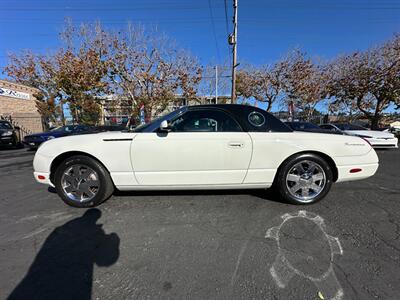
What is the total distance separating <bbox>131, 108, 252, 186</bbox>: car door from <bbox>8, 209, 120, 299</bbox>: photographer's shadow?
0.94m

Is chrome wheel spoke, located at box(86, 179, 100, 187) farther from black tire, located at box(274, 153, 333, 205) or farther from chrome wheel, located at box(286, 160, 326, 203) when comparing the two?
chrome wheel, located at box(286, 160, 326, 203)

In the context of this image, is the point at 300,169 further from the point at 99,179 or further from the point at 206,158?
the point at 99,179

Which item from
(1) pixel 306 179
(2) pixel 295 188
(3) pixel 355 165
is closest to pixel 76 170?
(2) pixel 295 188

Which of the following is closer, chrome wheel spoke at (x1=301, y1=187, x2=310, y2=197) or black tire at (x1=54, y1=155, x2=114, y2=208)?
black tire at (x1=54, y1=155, x2=114, y2=208)

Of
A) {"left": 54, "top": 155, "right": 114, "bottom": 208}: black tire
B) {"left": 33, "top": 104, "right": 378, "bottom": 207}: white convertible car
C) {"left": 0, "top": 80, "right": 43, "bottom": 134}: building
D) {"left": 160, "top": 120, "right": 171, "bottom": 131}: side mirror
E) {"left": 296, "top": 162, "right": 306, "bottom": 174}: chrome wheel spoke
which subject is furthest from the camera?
{"left": 0, "top": 80, "right": 43, "bottom": 134}: building

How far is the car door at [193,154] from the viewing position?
2879mm

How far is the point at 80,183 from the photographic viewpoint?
3.12 metres

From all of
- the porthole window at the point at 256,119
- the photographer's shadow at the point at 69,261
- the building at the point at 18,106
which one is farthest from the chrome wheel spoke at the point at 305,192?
the building at the point at 18,106

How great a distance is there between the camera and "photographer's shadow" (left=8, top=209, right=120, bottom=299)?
164cm

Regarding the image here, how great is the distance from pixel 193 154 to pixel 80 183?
6.03 ft

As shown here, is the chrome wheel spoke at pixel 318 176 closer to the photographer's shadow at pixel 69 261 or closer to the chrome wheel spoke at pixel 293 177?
the chrome wheel spoke at pixel 293 177

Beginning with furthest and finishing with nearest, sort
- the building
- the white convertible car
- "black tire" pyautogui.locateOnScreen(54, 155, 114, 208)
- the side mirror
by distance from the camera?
the building < "black tire" pyautogui.locateOnScreen(54, 155, 114, 208) < the white convertible car < the side mirror

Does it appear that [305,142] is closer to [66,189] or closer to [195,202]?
[195,202]

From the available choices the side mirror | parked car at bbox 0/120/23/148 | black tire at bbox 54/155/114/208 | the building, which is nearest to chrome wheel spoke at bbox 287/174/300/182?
the side mirror
